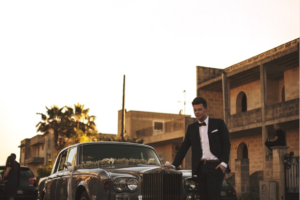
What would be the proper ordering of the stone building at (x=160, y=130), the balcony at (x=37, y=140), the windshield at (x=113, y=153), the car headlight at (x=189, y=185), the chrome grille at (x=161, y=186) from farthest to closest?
the balcony at (x=37, y=140), the stone building at (x=160, y=130), the windshield at (x=113, y=153), the car headlight at (x=189, y=185), the chrome grille at (x=161, y=186)

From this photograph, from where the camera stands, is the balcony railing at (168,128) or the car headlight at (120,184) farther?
the balcony railing at (168,128)

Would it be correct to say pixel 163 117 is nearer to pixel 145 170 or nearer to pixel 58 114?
pixel 58 114

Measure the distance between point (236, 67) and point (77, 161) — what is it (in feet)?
74.8

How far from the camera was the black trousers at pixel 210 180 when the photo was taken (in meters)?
→ 6.29

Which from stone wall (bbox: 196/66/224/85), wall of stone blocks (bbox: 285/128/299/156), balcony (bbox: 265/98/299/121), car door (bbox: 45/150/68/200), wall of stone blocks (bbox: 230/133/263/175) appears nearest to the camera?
car door (bbox: 45/150/68/200)

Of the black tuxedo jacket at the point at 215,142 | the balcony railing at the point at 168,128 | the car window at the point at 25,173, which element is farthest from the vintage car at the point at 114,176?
the balcony railing at the point at 168,128

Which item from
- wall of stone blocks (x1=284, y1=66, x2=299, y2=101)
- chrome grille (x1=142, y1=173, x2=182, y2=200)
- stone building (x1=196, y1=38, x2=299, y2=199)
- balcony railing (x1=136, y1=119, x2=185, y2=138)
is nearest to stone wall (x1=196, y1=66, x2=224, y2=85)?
stone building (x1=196, y1=38, x2=299, y2=199)

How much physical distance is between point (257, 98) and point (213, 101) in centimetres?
366

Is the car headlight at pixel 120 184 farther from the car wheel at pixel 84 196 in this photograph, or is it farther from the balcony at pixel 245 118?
the balcony at pixel 245 118

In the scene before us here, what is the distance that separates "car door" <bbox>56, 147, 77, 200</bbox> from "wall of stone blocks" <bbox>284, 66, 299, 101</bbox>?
2000cm

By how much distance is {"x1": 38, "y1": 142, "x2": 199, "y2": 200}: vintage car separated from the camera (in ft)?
22.6

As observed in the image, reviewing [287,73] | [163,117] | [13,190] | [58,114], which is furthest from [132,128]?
[13,190]

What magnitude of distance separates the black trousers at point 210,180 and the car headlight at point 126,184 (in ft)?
3.33

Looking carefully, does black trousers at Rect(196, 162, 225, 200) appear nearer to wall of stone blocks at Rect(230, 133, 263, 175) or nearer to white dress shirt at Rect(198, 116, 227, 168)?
white dress shirt at Rect(198, 116, 227, 168)
